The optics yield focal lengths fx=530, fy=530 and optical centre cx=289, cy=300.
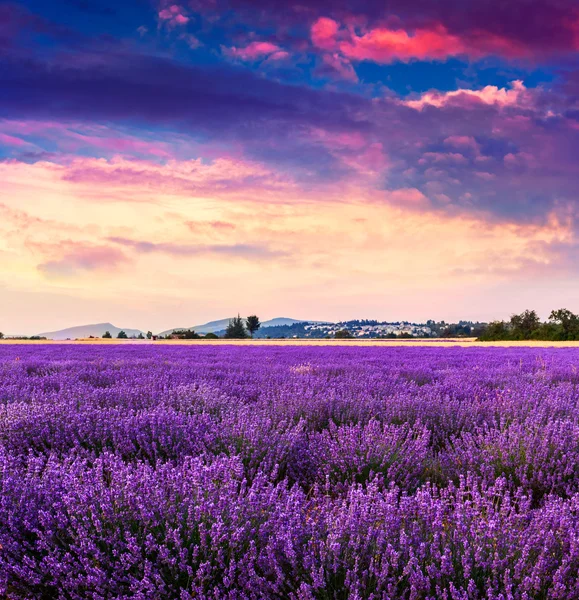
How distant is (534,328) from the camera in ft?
145

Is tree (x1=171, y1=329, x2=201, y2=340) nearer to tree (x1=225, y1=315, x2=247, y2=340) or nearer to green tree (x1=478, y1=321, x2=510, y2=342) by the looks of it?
tree (x1=225, y1=315, x2=247, y2=340)

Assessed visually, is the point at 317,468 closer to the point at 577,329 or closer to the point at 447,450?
the point at 447,450

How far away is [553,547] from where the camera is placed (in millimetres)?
1703

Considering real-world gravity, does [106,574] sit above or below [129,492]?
below

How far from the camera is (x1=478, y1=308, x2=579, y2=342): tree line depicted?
127ft

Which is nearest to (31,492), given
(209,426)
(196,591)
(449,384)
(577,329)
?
(196,591)

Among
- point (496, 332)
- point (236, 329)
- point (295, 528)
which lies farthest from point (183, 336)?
point (295, 528)

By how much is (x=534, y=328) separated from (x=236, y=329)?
33.0 meters

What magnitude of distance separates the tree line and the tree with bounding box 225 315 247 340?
28.8 meters

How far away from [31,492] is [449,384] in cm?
452

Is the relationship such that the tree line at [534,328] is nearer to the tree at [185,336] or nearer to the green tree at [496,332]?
the green tree at [496,332]

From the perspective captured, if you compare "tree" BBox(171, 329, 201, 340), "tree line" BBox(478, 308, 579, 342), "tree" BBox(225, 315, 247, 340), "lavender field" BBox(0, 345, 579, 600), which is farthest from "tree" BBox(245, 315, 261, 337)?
"lavender field" BBox(0, 345, 579, 600)

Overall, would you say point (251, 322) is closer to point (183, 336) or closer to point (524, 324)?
point (183, 336)

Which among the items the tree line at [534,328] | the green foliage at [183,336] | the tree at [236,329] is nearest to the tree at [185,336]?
the green foliage at [183,336]
